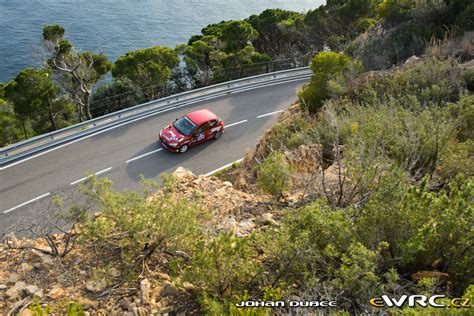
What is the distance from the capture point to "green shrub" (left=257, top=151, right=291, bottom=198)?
8508 millimetres

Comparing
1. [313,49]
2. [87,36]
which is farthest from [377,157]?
[87,36]

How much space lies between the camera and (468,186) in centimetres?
547

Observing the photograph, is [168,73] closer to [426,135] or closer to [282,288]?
[426,135]

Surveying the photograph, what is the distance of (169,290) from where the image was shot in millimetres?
6309

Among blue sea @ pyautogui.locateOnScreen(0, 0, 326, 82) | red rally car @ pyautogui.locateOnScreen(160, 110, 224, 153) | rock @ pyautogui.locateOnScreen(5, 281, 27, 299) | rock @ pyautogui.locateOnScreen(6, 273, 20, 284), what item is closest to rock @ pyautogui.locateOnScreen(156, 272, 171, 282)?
rock @ pyautogui.locateOnScreen(5, 281, 27, 299)

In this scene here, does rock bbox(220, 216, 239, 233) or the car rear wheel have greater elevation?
the car rear wheel

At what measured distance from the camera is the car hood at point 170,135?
16172mm

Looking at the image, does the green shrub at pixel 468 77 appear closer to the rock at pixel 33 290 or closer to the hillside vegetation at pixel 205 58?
the hillside vegetation at pixel 205 58

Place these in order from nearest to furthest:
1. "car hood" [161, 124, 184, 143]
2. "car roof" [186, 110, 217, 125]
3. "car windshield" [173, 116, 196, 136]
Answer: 1. "car hood" [161, 124, 184, 143]
2. "car windshield" [173, 116, 196, 136]
3. "car roof" [186, 110, 217, 125]

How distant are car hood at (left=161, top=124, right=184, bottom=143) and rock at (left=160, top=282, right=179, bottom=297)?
10.2m

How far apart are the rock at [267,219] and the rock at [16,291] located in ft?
14.3

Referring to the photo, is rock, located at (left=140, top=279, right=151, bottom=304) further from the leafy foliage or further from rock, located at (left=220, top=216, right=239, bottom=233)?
the leafy foliage

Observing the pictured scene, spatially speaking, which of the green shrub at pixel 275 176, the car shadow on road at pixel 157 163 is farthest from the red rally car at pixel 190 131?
the green shrub at pixel 275 176

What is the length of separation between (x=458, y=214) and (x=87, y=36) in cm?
4151
